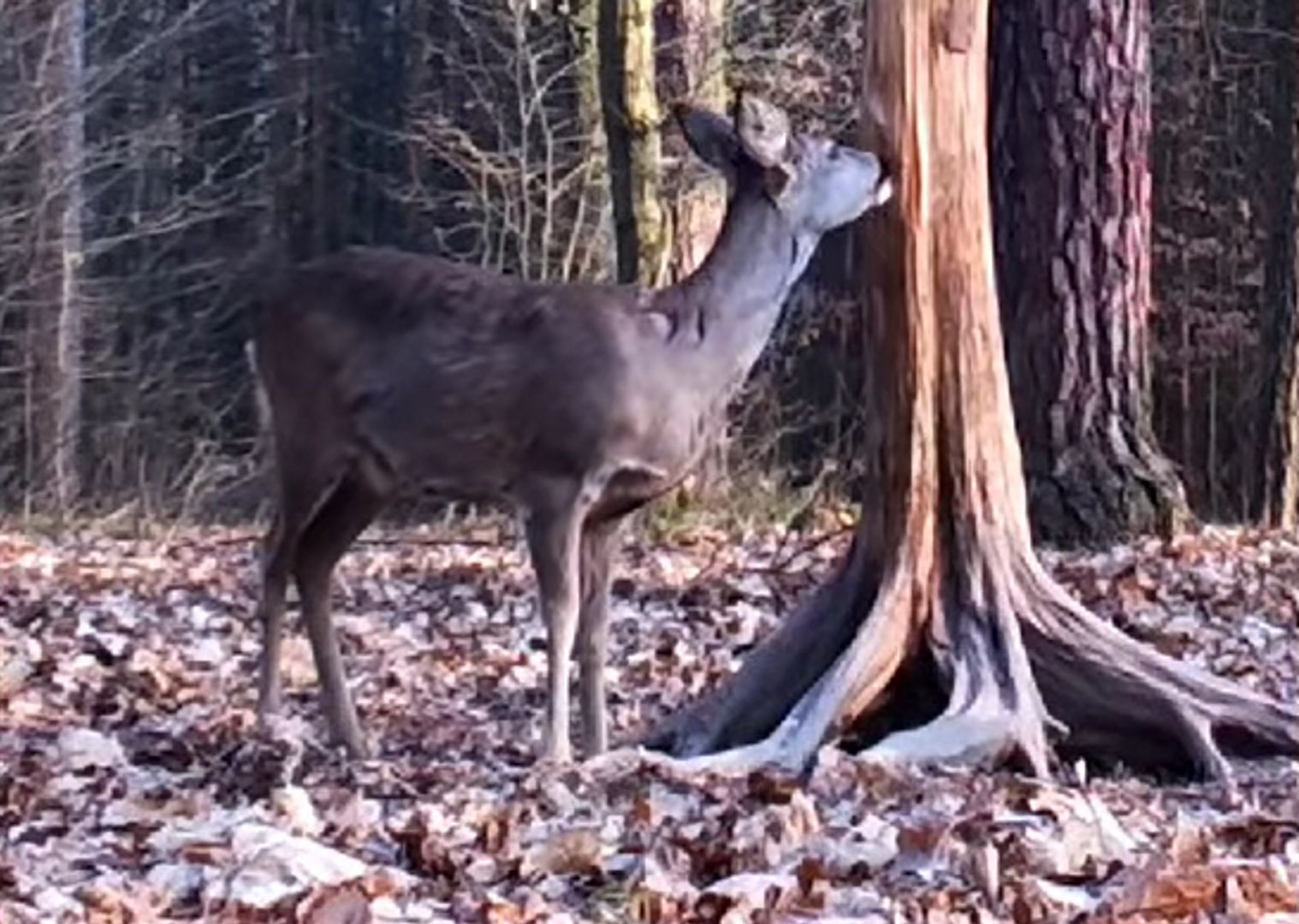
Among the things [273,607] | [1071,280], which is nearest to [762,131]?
[273,607]

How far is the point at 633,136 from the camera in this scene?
1725 cm

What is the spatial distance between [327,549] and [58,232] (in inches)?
626

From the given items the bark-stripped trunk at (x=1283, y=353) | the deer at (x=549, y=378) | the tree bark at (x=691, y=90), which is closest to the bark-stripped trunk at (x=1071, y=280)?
the tree bark at (x=691, y=90)

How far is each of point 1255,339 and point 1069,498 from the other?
39.9 feet

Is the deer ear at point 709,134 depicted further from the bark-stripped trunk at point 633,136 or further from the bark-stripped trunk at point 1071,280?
the bark-stripped trunk at point 633,136

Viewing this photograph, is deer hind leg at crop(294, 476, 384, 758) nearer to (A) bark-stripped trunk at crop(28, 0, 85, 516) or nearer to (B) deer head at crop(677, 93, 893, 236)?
(B) deer head at crop(677, 93, 893, 236)

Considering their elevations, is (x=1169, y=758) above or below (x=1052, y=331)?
below

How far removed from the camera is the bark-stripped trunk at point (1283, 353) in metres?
19.8

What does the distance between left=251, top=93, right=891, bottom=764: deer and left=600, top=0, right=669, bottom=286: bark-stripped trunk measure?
767 centimetres

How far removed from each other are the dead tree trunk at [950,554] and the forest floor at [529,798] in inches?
7.4

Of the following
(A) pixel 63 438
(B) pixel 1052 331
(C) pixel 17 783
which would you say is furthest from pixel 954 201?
(A) pixel 63 438

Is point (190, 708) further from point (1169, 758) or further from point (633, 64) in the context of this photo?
point (633, 64)

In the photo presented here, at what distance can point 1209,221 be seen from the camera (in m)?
25.4

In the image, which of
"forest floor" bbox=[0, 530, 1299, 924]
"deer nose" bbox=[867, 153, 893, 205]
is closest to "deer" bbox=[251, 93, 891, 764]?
"deer nose" bbox=[867, 153, 893, 205]
